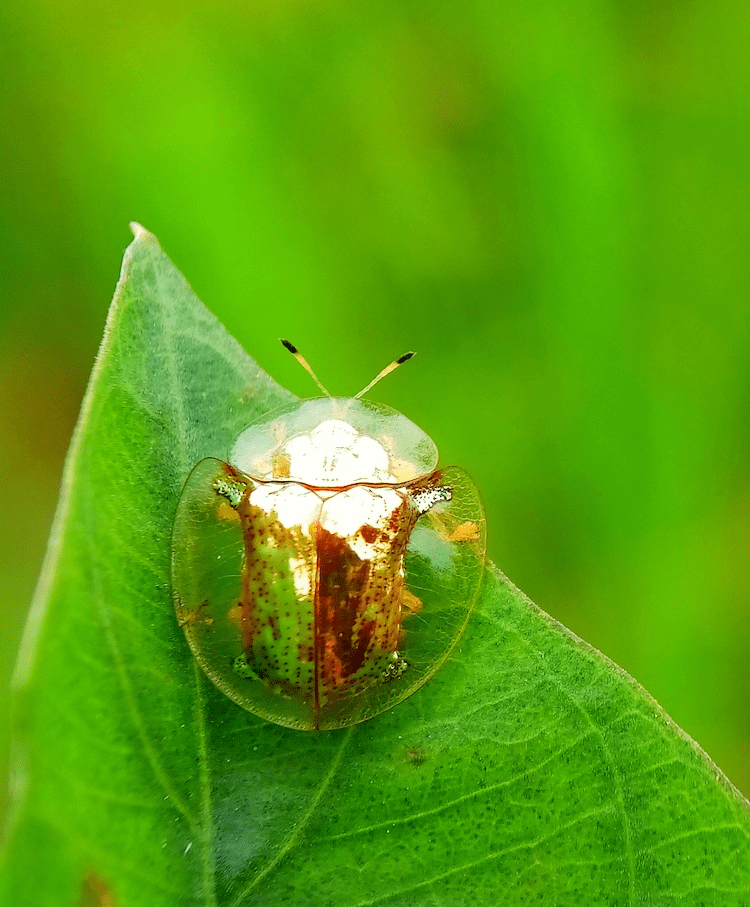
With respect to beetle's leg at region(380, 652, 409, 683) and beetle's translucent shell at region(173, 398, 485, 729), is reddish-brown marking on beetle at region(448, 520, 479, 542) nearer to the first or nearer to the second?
beetle's translucent shell at region(173, 398, 485, 729)

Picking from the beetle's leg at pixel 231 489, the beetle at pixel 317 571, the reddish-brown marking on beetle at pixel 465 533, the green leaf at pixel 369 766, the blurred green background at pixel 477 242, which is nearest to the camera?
the green leaf at pixel 369 766

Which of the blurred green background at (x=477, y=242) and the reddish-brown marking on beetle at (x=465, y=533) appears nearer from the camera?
the reddish-brown marking on beetle at (x=465, y=533)

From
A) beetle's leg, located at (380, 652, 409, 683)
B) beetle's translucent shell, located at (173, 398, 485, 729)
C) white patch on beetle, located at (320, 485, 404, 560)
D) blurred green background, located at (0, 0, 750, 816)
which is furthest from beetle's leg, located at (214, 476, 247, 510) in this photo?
blurred green background, located at (0, 0, 750, 816)

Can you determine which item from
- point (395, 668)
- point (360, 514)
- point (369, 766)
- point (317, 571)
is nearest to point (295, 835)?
point (369, 766)

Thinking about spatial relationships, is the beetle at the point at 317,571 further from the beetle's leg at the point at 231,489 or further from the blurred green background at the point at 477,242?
the blurred green background at the point at 477,242

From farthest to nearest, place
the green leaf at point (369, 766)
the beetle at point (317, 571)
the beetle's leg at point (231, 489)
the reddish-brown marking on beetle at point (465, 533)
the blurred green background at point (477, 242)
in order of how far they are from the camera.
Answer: the blurred green background at point (477, 242) → the reddish-brown marking on beetle at point (465, 533) → the beetle's leg at point (231, 489) → the beetle at point (317, 571) → the green leaf at point (369, 766)

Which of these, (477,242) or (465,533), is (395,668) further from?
(477,242)

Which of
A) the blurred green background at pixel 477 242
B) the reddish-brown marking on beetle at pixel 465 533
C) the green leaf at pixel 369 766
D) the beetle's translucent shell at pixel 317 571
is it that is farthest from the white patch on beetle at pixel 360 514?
the blurred green background at pixel 477 242

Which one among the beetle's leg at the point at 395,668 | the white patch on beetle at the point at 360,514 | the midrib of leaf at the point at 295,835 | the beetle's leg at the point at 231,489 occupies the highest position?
the beetle's leg at the point at 231,489
